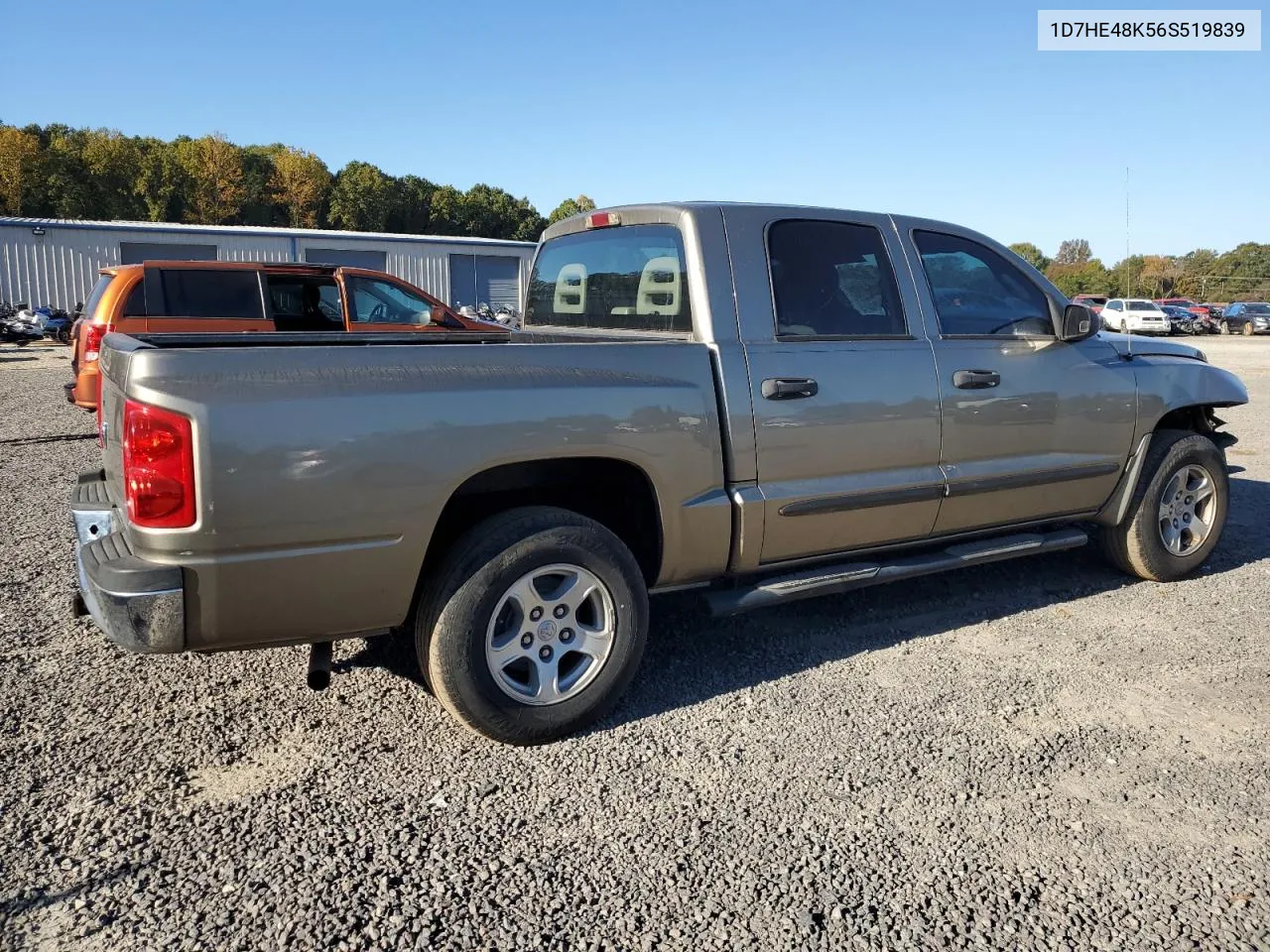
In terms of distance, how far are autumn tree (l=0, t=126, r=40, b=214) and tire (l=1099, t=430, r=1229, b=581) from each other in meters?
56.4

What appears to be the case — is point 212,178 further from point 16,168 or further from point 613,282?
point 613,282

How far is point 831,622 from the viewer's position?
4.46 metres

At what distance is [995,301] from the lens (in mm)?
4480

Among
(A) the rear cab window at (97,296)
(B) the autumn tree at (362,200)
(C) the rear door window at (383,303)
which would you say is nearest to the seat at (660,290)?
(C) the rear door window at (383,303)

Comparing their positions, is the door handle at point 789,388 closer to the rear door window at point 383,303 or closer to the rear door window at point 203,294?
the rear door window at point 383,303

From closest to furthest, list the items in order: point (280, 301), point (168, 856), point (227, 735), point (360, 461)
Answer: point (168, 856)
point (360, 461)
point (227, 735)
point (280, 301)

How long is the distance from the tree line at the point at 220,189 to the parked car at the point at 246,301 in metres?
42.4

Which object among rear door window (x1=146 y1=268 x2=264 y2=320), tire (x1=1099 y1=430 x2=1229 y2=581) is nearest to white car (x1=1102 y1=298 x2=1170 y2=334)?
rear door window (x1=146 y1=268 x2=264 y2=320)

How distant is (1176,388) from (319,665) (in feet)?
14.7

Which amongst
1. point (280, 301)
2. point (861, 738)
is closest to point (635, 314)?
point (861, 738)

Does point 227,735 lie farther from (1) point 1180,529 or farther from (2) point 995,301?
(1) point 1180,529

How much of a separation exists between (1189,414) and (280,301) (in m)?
8.88

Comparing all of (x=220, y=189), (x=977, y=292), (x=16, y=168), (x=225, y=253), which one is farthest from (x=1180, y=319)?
(x=16, y=168)

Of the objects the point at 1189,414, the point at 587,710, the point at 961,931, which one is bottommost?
the point at 961,931
